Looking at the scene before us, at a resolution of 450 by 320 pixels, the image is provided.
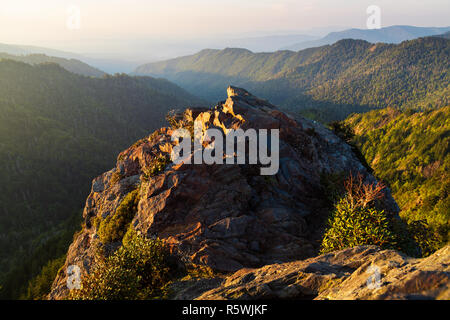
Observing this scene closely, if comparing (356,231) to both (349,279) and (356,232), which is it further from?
(349,279)

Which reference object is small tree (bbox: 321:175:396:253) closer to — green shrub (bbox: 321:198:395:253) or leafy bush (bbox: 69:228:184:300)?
green shrub (bbox: 321:198:395:253)

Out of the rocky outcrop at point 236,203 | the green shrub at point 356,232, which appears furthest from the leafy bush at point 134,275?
the green shrub at point 356,232

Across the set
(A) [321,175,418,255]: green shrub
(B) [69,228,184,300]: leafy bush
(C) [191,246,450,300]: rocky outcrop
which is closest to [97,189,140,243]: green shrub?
(B) [69,228,184,300]: leafy bush

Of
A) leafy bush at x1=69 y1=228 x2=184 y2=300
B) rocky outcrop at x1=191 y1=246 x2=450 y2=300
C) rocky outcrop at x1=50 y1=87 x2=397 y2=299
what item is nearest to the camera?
rocky outcrop at x1=191 y1=246 x2=450 y2=300

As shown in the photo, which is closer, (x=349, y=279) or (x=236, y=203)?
(x=349, y=279)

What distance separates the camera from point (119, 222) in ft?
102

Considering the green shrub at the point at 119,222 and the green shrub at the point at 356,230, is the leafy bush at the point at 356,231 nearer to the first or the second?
the green shrub at the point at 356,230

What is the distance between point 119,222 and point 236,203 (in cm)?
1497

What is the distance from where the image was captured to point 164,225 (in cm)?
2592

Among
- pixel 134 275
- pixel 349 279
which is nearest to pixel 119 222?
pixel 134 275

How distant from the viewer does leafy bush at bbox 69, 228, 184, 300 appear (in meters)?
17.3

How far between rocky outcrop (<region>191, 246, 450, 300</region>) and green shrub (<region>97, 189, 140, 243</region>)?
13.9m
